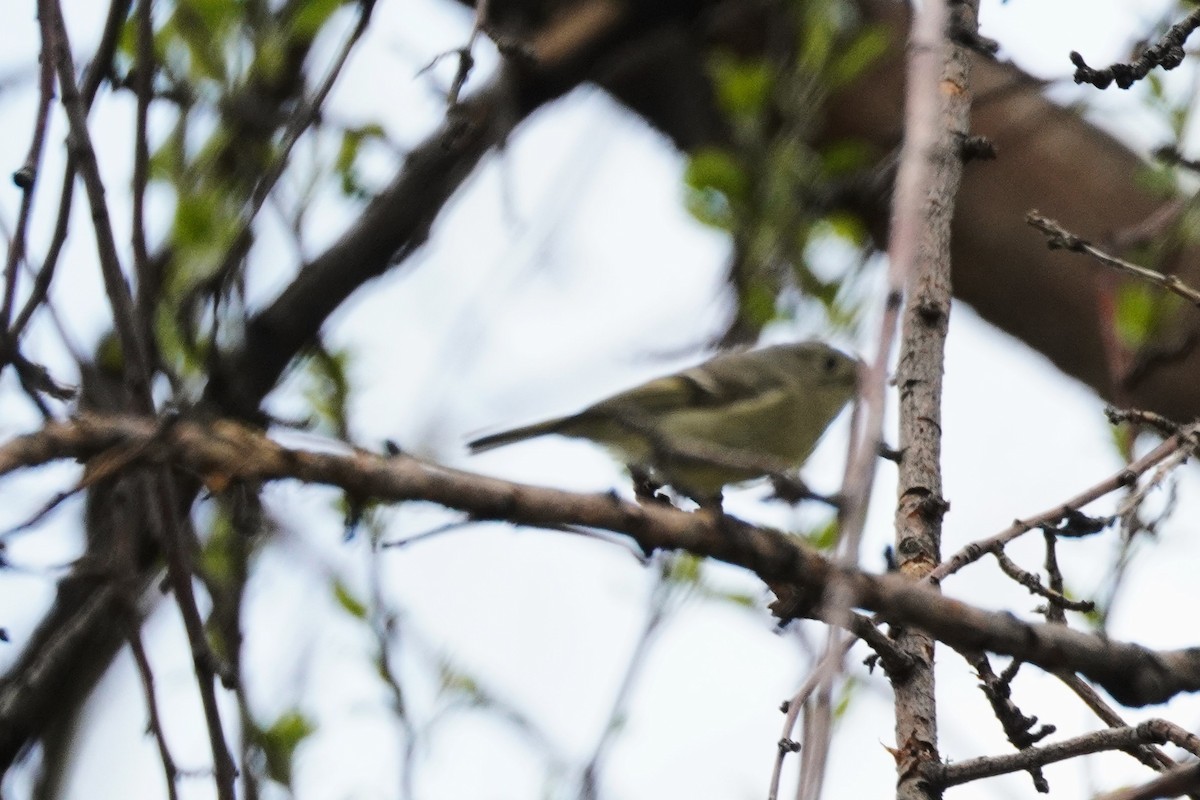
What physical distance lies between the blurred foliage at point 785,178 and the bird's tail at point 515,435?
55cm

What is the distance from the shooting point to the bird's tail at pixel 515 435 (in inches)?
110

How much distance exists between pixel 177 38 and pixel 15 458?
98.8 inches

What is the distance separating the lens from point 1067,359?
169 inches

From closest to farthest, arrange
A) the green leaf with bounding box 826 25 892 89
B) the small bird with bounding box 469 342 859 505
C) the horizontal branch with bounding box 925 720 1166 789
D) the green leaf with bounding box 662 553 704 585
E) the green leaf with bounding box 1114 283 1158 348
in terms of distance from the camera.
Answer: the horizontal branch with bounding box 925 720 1166 789 → the green leaf with bounding box 662 553 704 585 → the small bird with bounding box 469 342 859 505 → the green leaf with bounding box 1114 283 1158 348 → the green leaf with bounding box 826 25 892 89

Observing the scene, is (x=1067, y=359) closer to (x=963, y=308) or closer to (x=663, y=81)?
(x=963, y=308)

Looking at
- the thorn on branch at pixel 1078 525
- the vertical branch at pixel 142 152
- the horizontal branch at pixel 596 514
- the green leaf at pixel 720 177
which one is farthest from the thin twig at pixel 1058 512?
the green leaf at pixel 720 177

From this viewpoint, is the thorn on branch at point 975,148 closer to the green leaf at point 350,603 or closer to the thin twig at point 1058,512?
the thin twig at point 1058,512

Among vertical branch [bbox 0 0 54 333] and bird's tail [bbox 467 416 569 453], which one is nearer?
vertical branch [bbox 0 0 54 333]

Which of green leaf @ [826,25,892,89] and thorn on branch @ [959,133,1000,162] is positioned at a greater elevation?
green leaf @ [826,25,892,89]

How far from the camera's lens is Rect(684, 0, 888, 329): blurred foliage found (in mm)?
3312

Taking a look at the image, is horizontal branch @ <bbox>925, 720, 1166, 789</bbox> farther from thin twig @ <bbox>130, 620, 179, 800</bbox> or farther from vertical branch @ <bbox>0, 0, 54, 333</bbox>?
vertical branch @ <bbox>0, 0, 54, 333</bbox>

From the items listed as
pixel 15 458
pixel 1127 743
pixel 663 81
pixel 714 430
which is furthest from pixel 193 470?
pixel 663 81

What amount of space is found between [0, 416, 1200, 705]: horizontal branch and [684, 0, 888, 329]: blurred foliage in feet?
6.22

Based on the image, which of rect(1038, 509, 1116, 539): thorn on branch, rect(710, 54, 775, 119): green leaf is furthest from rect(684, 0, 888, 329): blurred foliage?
rect(1038, 509, 1116, 539): thorn on branch
